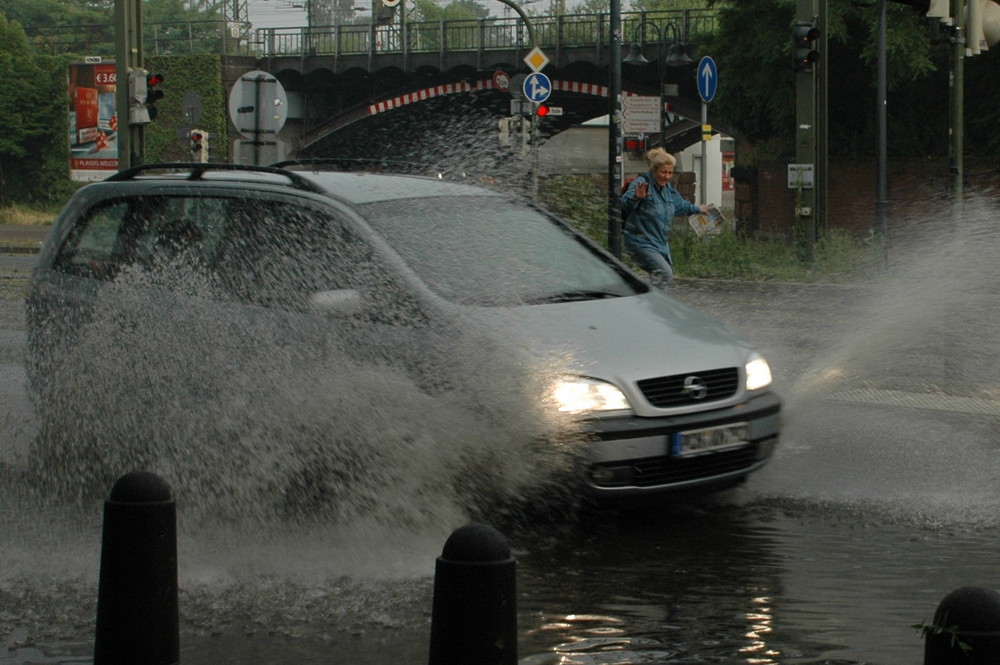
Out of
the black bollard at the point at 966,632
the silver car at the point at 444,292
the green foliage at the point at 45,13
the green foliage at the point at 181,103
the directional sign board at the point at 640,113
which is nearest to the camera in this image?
the black bollard at the point at 966,632

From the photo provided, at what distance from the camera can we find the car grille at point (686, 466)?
18.7 feet

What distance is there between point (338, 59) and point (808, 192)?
3356cm

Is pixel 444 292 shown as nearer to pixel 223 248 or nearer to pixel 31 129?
pixel 223 248

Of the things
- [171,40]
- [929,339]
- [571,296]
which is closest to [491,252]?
[571,296]

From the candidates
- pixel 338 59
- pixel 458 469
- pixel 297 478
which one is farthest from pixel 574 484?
pixel 338 59

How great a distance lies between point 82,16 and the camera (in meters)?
101

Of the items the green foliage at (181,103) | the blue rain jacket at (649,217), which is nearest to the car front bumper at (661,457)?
the blue rain jacket at (649,217)

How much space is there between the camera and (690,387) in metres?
5.88

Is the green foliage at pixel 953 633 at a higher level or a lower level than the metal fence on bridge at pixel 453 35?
lower

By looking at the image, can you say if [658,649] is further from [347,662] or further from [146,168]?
[146,168]

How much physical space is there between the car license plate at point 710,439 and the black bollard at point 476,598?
2426mm

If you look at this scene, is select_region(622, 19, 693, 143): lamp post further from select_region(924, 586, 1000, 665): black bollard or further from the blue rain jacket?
select_region(924, 586, 1000, 665): black bollard

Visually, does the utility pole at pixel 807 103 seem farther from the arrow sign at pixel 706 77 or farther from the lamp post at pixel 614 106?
the lamp post at pixel 614 106

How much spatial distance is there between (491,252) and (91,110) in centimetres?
3670
